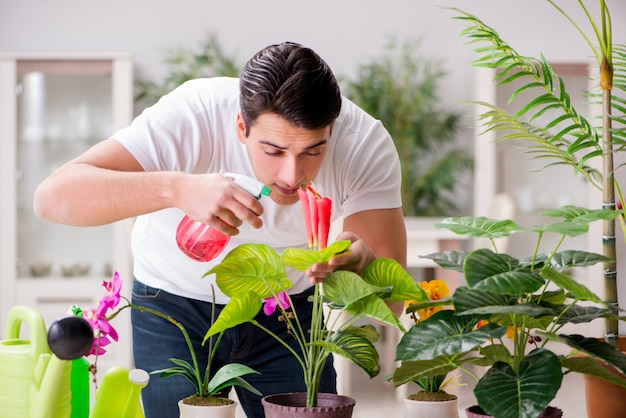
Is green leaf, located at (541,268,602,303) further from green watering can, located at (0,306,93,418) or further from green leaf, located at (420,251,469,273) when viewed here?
green watering can, located at (0,306,93,418)

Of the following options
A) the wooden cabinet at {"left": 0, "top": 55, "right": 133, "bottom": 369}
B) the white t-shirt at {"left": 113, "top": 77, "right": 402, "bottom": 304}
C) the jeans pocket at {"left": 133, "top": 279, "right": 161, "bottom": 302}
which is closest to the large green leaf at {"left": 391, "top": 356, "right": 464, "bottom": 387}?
the white t-shirt at {"left": 113, "top": 77, "right": 402, "bottom": 304}

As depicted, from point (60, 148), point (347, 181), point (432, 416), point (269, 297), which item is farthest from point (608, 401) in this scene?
point (60, 148)

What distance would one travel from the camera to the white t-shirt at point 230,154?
1.55 metres

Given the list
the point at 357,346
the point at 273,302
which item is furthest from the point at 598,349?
the point at 273,302

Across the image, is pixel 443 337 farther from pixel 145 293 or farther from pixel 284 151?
pixel 145 293

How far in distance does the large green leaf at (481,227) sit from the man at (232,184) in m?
0.15

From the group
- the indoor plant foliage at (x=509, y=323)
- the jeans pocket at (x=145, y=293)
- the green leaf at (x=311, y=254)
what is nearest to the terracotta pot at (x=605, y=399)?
the indoor plant foliage at (x=509, y=323)

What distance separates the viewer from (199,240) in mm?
1403

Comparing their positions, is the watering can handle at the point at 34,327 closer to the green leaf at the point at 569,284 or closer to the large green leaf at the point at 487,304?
the large green leaf at the point at 487,304

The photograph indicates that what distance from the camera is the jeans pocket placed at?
5.74 feet

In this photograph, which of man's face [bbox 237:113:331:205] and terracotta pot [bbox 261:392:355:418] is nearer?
terracotta pot [bbox 261:392:355:418]

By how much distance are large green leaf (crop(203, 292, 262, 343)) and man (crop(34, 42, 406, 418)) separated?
0.42 feet

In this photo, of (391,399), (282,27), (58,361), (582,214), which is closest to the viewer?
(58,361)

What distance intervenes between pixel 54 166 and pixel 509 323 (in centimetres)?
427
